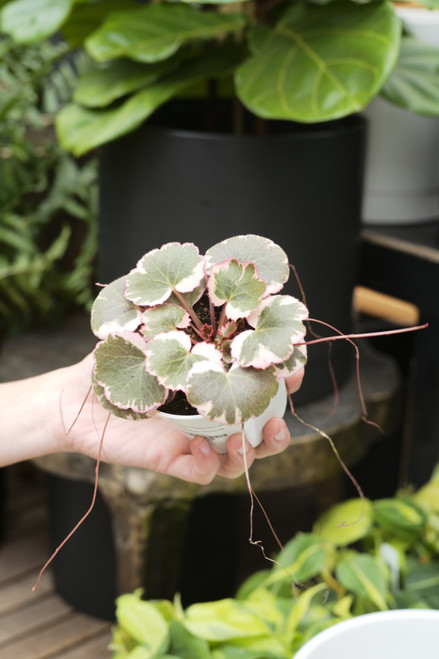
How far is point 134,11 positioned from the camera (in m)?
1.11

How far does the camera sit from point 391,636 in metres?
0.52

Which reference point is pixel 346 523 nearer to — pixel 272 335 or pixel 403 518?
pixel 403 518

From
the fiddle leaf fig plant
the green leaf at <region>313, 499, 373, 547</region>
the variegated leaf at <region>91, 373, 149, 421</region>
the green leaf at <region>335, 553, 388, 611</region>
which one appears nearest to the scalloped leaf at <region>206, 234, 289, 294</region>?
the fiddle leaf fig plant

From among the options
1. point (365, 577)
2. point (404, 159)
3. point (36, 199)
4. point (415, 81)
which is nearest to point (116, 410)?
point (365, 577)

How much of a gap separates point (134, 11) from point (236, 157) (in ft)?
0.85

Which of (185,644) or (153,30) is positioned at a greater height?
(153,30)

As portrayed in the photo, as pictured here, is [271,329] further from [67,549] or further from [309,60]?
[67,549]

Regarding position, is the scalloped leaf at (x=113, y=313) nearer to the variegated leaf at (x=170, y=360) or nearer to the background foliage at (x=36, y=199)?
the variegated leaf at (x=170, y=360)

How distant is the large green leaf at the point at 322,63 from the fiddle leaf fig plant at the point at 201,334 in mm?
475

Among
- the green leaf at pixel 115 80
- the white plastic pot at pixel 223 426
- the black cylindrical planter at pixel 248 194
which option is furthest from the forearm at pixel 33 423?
the green leaf at pixel 115 80

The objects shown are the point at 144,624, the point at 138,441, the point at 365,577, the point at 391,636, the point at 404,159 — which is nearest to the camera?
the point at 391,636

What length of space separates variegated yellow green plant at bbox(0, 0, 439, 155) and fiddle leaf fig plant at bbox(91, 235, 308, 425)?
0.47 m

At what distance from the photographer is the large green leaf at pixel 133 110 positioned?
3.64 ft

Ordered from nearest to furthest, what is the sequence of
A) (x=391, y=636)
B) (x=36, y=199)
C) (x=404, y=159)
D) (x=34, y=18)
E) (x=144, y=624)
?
(x=391, y=636) < (x=144, y=624) < (x=34, y=18) < (x=404, y=159) < (x=36, y=199)
